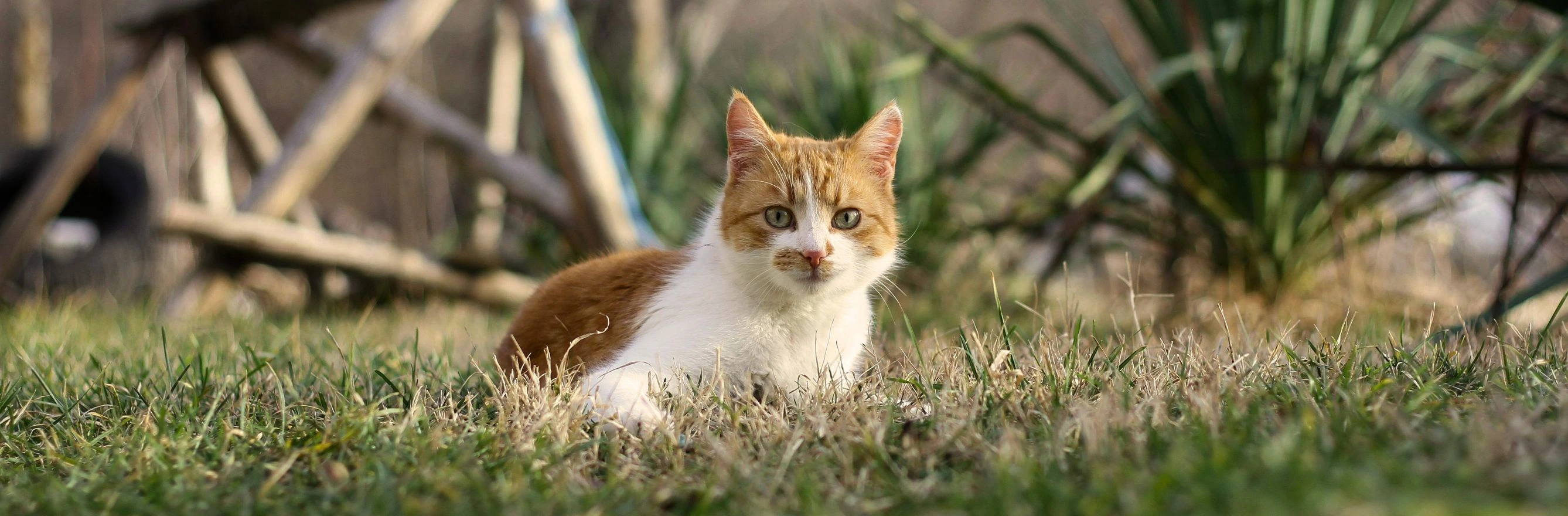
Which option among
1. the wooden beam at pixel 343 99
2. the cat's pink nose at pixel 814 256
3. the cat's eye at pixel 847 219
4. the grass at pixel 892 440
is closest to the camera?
the grass at pixel 892 440

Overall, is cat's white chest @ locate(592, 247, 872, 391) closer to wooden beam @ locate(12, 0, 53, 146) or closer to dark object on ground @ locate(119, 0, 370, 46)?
dark object on ground @ locate(119, 0, 370, 46)

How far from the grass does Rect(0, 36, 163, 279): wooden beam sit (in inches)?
106

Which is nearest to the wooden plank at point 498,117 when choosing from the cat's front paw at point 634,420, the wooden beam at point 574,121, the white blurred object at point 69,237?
the wooden beam at point 574,121

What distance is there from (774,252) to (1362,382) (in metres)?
0.91

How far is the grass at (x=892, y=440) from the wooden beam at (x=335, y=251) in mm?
1660

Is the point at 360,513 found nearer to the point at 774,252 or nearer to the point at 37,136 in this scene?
the point at 774,252

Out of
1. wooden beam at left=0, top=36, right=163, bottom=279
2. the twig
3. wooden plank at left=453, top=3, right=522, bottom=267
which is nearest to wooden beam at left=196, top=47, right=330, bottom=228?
wooden beam at left=0, top=36, right=163, bottom=279

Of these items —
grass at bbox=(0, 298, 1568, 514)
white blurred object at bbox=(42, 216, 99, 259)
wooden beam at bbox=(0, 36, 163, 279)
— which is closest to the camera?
grass at bbox=(0, 298, 1568, 514)

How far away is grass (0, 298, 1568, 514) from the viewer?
985 millimetres

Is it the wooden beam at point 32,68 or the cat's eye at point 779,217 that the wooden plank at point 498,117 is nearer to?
the cat's eye at point 779,217

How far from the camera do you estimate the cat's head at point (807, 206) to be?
1.69 m

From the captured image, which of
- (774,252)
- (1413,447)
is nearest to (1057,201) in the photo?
(774,252)

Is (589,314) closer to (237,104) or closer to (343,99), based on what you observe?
(343,99)

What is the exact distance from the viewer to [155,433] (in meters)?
1.45
